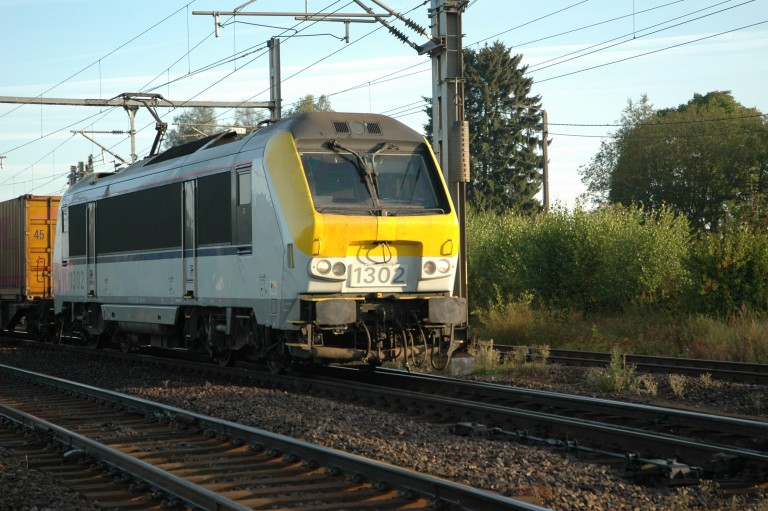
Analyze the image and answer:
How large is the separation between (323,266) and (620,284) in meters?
13.5

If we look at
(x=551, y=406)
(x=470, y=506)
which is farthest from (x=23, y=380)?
(x=470, y=506)

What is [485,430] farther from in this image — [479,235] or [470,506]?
[479,235]

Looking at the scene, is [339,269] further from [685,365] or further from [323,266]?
[685,365]

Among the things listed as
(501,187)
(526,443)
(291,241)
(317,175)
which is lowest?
(526,443)

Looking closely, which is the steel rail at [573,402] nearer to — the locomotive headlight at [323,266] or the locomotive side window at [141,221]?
the locomotive headlight at [323,266]

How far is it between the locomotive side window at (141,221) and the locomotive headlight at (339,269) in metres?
4.03

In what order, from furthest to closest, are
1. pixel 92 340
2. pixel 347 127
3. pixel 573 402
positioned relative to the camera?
1. pixel 92 340
2. pixel 347 127
3. pixel 573 402

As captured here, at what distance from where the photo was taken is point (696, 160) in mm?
60875

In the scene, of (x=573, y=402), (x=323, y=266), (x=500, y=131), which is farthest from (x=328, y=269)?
(x=500, y=131)

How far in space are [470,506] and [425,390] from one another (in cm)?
677

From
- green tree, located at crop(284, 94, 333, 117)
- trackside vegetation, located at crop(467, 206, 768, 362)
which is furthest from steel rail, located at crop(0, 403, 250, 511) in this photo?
green tree, located at crop(284, 94, 333, 117)

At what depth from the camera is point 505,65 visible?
62.0 m

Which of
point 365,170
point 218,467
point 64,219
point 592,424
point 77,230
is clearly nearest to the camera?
point 218,467

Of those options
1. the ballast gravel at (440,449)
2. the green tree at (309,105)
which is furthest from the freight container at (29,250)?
the green tree at (309,105)
